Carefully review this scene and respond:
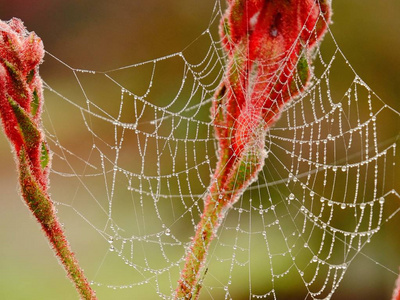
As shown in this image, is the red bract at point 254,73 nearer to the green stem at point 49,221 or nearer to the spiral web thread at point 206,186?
the green stem at point 49,221

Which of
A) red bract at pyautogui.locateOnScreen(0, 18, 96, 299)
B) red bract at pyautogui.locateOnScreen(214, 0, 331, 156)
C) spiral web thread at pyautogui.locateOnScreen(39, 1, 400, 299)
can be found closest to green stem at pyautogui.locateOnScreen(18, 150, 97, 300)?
red bract at pyautogui.locateOnScreen(0, 18, 96, 299)

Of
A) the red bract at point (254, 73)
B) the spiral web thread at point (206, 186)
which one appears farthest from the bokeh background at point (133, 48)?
the red bract at point (254, 73)

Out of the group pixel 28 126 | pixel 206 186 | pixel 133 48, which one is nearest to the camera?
pixel 28 126

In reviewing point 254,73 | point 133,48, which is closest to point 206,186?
point 133,48

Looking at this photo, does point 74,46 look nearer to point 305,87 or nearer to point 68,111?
point 68,111

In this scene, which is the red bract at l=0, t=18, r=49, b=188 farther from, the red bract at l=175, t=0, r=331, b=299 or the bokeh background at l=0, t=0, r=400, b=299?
the bokeh background at l=0, t=0, r=400, b=299

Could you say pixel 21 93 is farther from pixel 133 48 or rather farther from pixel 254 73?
pixel 133 48
